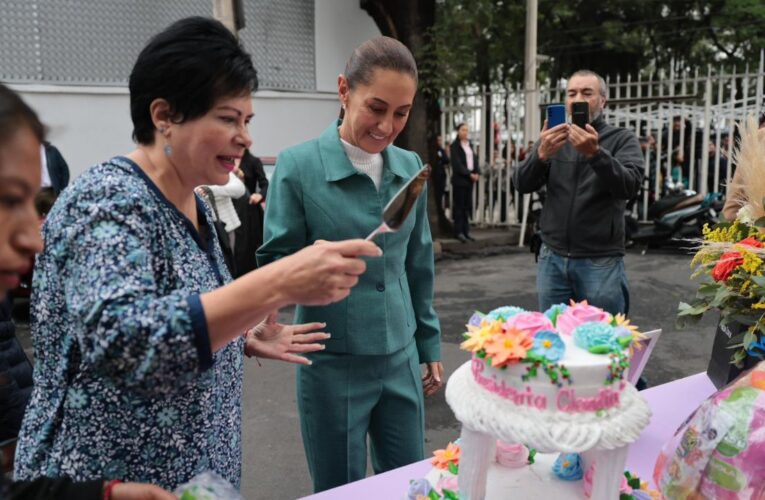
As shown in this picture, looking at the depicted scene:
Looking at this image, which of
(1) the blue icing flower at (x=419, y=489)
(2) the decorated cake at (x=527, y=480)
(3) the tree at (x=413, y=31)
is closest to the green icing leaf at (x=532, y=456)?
(2) the decorated cake at (x=527, y=480)

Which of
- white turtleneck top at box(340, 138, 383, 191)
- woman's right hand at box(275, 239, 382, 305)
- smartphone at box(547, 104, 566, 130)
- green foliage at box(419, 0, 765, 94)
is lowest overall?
woman's right hand at box(275, 239, 382, 305)

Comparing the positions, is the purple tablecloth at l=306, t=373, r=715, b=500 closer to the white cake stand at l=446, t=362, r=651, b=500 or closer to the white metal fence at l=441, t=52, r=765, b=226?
the white cake stand at l=446, t=362, r=651, b=500

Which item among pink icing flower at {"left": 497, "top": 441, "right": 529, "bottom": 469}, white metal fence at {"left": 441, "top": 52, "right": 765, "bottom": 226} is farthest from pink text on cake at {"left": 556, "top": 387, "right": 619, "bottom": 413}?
white metal fence at {"left": 441, "top": 52, "right": 765, "bottom": 226}

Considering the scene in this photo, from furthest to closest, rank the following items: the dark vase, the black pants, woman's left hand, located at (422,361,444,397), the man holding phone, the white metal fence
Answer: the black pants, the white metal fence, the man holding phone, woman's left hand, located at (422,361,444,397), the dark vase

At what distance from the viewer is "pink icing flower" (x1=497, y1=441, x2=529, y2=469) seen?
146 cm

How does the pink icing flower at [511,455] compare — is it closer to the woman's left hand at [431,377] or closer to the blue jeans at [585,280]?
the woman's left hand at [431,377]

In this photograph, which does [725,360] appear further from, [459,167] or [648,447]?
[459,167]

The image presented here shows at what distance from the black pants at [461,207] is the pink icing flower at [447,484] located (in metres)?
8.45

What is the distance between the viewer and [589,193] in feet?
10.3

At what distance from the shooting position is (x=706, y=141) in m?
9.10

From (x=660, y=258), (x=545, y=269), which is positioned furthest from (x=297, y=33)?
(x=545, y=269)

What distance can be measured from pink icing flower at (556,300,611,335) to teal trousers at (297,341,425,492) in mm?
742

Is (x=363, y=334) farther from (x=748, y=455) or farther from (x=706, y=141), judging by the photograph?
(x=706, y=141)

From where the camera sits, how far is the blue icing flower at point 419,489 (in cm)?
141
